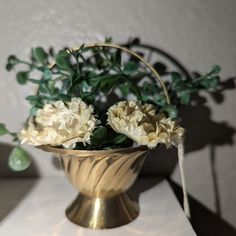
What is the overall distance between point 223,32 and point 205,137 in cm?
25

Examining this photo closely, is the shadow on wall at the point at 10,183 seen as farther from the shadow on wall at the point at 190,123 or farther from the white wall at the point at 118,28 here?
the shadow on wall at the point at 190,123

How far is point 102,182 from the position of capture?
0.60m

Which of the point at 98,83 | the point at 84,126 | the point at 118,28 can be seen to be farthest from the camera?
the point at 118,28

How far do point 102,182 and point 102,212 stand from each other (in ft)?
0.22

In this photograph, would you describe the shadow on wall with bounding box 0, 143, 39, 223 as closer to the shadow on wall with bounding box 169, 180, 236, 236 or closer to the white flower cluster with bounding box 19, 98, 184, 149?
the white flower cluster with bounding box 19, 98, 184, 149

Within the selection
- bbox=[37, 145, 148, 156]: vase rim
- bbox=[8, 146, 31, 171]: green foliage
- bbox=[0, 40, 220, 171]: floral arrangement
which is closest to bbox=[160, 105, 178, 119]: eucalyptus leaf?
bbox=[0, 40, 220, 171]: floral arrangement

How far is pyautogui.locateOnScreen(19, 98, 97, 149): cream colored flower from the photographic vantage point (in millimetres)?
542

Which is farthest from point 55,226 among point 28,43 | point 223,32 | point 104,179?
point 223,32

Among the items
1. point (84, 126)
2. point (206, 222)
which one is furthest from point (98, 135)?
point (206, 222)

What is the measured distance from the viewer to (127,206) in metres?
0.66

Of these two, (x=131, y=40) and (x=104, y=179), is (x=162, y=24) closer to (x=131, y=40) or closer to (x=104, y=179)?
(x=131, y=40)

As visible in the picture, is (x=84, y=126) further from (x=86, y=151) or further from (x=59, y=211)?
(x=59, y=211)

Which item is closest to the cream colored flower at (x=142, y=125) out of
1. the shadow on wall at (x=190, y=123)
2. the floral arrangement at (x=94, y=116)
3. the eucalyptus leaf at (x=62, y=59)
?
the floral arrangement at (x=94, y=116)

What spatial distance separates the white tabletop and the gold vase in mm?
17
